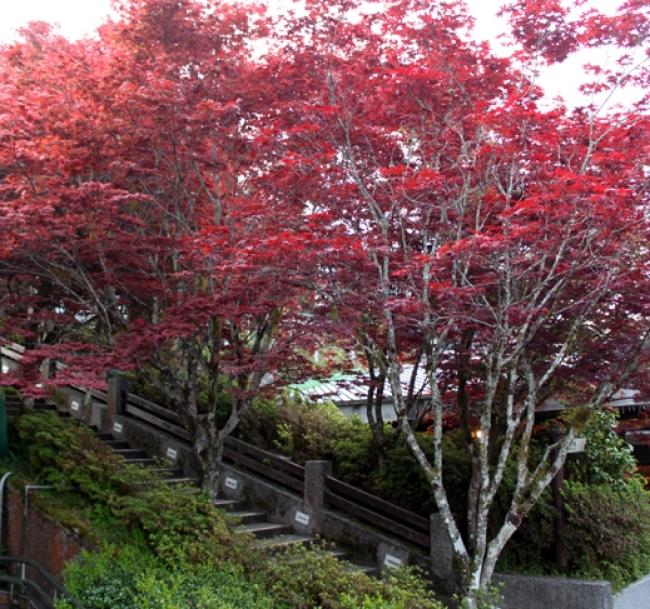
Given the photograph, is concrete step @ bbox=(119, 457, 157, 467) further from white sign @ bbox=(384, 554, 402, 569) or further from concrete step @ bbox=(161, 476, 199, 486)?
white sign @ bbox=(384, 554, 402, 569)

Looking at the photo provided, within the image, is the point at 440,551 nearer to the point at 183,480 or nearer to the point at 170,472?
the point at 183,480

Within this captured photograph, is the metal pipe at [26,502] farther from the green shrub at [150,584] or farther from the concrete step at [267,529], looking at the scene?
the concrete step at [267,529]

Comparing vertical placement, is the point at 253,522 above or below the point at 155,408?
below

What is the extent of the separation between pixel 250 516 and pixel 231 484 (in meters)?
1.05

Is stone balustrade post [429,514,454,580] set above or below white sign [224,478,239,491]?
below

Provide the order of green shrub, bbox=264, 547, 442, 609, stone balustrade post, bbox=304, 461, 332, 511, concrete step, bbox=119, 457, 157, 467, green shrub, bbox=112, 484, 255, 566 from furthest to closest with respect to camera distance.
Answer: concrete step, bbox=119, 457, 157, 467
stone balustrade post, bbox=304, 461, 332, 511
green shrub, bbox=112, 484, 255, 566
green shrub, bbox=264, 547, 442, 609

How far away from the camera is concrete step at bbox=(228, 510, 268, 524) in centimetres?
1154

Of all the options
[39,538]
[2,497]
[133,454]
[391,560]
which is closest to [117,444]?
[133,454]

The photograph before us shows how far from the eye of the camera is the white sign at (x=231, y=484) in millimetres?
12478

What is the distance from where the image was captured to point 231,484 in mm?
12523

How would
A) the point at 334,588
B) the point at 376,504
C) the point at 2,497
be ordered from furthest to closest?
the point at 376,504, the point at 2,497, the point at 334,588

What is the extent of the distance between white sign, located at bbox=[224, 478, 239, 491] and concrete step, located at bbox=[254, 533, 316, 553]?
1475 mm

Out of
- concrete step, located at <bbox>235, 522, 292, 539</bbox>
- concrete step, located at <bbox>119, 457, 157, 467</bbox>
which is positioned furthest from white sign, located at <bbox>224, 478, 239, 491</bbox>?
concrete step, located at <bbox>119, 457, 157, 467</bbox>

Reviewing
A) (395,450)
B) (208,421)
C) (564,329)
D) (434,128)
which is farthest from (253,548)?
(434,128)
